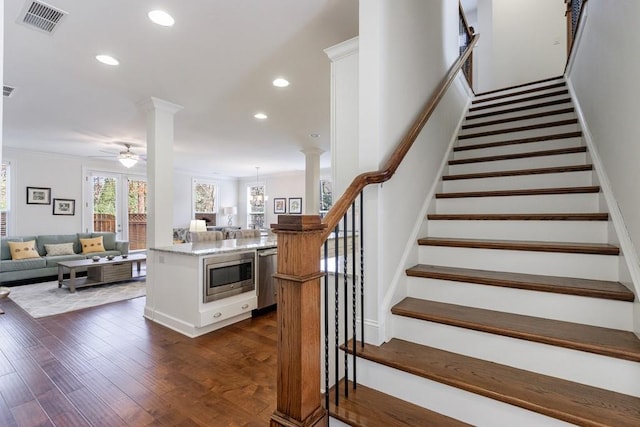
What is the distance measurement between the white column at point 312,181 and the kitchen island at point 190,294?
2402 mm

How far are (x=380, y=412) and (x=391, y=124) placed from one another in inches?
59.3

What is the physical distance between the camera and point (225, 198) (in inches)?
437

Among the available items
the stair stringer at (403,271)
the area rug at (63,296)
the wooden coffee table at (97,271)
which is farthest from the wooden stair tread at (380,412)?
the wooden coffee table at (97,271)

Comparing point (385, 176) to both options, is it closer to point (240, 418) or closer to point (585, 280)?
point (585, 280)

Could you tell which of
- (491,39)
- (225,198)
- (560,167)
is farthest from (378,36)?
(225,198)

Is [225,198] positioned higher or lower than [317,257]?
higher

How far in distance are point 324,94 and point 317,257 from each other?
294 cm

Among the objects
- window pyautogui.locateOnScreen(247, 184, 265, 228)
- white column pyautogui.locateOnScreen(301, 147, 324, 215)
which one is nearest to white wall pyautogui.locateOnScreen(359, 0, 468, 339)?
white column pyautogui.locateOnScreen(301, 147, 324, 215)

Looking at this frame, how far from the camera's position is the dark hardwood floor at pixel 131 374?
206 cm

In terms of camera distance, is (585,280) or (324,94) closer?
(585,280)

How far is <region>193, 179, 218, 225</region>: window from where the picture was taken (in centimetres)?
1017

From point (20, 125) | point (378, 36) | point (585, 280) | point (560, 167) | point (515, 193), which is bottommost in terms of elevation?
point (585, 280)

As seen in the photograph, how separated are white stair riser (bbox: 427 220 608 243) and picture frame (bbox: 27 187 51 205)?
808cm

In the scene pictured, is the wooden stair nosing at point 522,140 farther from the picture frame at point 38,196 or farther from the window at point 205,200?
the window at point 205,200
